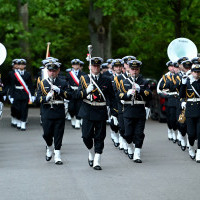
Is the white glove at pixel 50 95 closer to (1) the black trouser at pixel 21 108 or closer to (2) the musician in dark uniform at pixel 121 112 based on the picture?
(2) the musician in dark uniform at pixel 121 112

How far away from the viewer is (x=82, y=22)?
105 ft

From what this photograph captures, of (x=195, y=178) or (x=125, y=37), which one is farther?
(x=125, y=37)

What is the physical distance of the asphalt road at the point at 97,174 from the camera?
29.8ft

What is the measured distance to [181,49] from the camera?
15.2 meters

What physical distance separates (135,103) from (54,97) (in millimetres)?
1511

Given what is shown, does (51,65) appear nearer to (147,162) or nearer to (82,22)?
(147,162)

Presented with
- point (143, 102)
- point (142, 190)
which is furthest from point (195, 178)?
point (143, 102)

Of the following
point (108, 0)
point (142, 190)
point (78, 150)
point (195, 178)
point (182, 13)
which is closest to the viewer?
point (142, 190)

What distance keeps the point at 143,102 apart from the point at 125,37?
19.2 meters

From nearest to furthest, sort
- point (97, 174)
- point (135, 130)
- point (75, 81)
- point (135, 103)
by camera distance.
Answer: point (97, 174) → point (135, 103) → point (135, 130) → point (75, 81)

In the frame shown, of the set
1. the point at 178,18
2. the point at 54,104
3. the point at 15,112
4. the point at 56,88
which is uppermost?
the point at 178,18

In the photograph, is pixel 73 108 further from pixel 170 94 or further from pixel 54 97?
pixel 54 97

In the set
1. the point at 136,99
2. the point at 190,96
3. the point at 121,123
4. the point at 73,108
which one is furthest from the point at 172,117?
the point at 73,108

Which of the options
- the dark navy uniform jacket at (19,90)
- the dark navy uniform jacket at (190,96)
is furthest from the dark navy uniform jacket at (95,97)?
the dark navy uniform jacket at (19,90)
